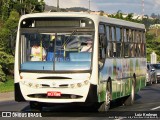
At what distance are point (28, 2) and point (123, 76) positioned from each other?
51263mm

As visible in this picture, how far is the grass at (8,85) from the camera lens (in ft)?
104

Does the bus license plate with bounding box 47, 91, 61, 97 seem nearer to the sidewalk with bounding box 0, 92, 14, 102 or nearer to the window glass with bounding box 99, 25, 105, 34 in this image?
the window glass with bounding box 99, 25, 105, 34

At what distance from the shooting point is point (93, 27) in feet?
55.3

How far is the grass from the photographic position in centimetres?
3172

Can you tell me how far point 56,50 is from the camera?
55.0 ft

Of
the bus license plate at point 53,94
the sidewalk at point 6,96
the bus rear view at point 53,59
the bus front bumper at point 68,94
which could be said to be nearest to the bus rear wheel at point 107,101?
the bus front bumper at point 68,94

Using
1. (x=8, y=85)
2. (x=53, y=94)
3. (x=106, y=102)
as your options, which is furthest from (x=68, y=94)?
(x=8, y=85)

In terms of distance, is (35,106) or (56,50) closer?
(56,50)

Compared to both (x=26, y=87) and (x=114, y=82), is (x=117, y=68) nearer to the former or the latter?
(x=114, y=82)

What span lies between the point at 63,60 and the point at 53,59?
0.29 meters

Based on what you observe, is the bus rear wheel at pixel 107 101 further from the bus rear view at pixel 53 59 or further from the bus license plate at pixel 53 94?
the bus license plate at pixel 53 94

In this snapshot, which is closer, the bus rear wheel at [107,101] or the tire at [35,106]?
the bus rear wheel at [107,101]

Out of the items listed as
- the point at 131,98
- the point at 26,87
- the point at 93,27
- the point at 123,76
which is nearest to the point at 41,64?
the point at 26,87

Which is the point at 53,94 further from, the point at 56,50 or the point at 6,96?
the point at 6,96
